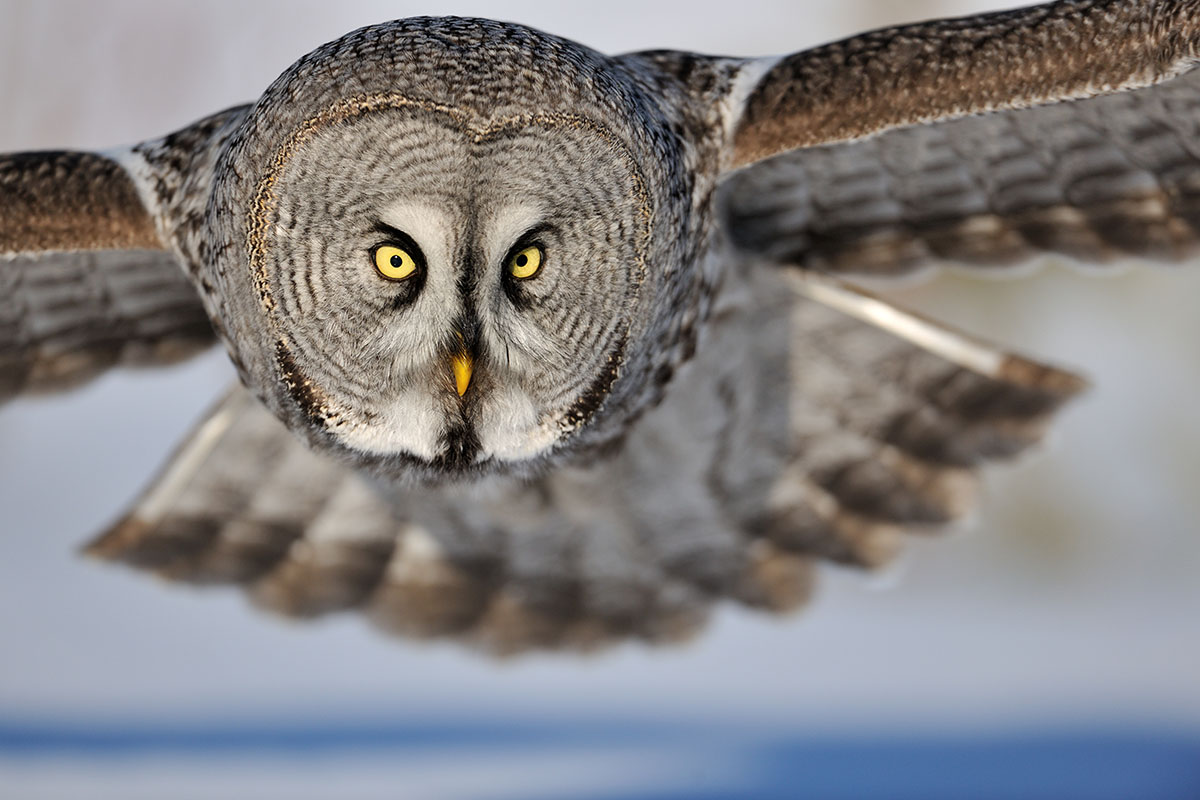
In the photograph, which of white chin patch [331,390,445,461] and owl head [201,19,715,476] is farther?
white chin patch [331,390,445,461]

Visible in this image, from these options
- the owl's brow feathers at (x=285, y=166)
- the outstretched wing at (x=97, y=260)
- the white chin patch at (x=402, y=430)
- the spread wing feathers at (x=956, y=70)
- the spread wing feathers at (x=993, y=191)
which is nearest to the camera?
the owl's brow feathers at (x=285, y=166)

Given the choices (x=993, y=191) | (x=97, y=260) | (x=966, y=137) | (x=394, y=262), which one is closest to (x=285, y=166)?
(x=394, y=262)

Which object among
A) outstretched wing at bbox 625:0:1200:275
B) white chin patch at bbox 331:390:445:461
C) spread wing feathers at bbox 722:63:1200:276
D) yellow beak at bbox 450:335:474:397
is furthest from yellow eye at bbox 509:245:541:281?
spread wing feathers at bbox 722:63:1200:276

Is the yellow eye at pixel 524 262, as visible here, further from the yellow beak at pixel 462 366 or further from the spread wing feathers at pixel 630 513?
the spread wing feathers at pixel 630 513

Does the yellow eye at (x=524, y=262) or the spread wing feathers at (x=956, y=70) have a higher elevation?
the spread wing feathers at (x=956, y=70)

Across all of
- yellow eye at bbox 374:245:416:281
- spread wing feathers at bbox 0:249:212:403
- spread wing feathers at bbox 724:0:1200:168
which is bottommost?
yellow eye at bbox 374:245:416:281

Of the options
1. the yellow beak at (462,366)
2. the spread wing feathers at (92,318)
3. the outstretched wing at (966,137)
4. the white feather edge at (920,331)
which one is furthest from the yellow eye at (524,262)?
the white feather edge at (920,331)

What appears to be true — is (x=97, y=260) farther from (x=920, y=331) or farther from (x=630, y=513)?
(x=920, y=331)

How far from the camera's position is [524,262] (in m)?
1.95

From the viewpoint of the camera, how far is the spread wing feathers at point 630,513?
10.2ft

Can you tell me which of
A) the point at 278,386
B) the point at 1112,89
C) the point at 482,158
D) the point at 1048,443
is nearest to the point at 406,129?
the point at 482,158

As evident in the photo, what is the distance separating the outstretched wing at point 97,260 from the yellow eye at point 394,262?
0.51 m

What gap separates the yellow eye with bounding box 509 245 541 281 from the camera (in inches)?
76.4

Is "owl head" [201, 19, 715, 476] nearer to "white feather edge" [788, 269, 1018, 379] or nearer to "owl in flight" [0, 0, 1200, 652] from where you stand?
"owl in flight" [0, 0, 1200, 652]
